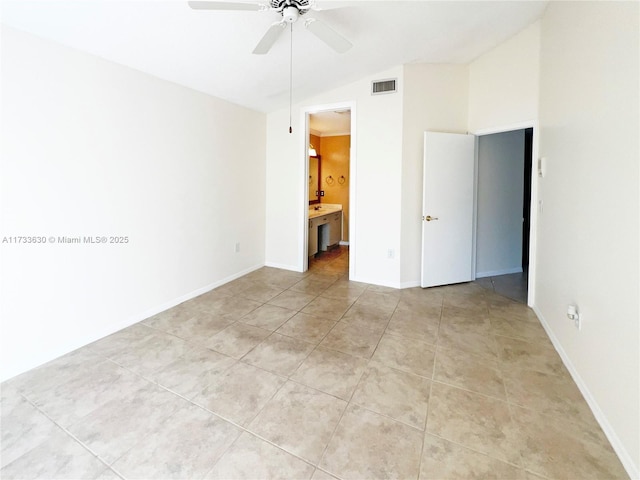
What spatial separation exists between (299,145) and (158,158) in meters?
1.97

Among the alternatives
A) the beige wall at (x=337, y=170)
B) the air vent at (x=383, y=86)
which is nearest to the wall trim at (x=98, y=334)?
the air vent at (x=383, y=86)

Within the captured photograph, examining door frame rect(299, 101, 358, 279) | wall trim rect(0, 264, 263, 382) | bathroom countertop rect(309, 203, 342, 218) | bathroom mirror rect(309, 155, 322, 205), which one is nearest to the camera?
wall trim rect(0, 264, 263, 382)

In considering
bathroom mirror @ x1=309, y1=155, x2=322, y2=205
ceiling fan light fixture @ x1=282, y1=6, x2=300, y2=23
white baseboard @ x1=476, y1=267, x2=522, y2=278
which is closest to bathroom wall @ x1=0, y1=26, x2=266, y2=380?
ceiling fan light fixture @ x1=282, y1=6, x2=300, y2=23

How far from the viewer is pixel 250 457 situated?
4.72 ft

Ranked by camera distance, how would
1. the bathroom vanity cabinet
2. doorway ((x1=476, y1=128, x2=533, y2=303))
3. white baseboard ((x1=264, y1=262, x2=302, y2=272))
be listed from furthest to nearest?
the bathroom vanity cabinet < white baseboard ((x1=264, y1=262, x2=302, y2=272)) < doorway ((x1=476, y1=128, x2=533, y2=303))

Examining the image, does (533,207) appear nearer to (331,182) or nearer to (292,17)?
(292,17)

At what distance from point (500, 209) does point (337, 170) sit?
3539 millimetres

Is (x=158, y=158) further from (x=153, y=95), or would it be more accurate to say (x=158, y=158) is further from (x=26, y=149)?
(x=26, y=149)

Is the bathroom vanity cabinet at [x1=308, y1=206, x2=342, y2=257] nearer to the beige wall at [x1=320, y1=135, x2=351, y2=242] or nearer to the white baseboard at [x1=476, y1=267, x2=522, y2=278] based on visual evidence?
the beige wall at [x1=320, y1=135, x2=351, y2=242]

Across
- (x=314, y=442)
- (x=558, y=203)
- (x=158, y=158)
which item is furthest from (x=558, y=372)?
(x=158, y=158)

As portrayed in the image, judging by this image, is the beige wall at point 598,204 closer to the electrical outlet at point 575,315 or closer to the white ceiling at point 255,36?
the electrical outlet at point 575,315

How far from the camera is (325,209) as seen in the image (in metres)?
6.15

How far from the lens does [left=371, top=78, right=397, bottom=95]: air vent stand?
3.59 m

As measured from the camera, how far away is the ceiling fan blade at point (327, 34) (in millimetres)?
1937
